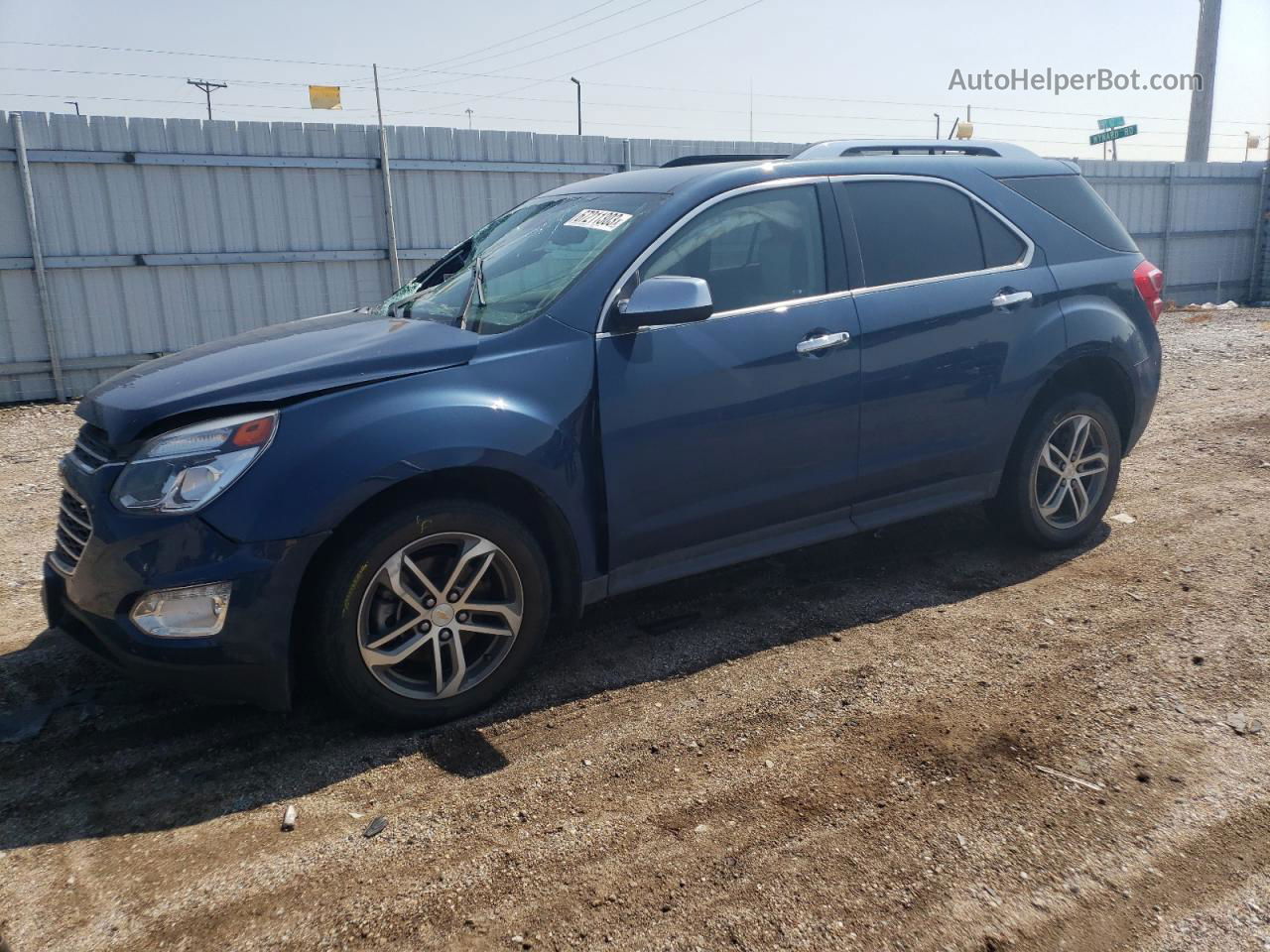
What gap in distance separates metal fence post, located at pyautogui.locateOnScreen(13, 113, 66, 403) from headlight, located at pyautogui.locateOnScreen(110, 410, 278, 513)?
25.9 ft

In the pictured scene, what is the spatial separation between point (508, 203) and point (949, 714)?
974cm

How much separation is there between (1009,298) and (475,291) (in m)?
2.45

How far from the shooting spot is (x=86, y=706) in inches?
146

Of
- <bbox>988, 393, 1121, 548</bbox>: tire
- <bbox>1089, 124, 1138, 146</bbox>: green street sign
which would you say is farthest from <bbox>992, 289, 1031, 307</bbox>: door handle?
<bbox>1089, 124, 1138, 146</bbox>: green street sign

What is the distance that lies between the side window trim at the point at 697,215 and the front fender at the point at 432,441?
21 centimetres

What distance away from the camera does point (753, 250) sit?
4.12 m

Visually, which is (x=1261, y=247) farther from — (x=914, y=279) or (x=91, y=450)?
(x=91, y=450)

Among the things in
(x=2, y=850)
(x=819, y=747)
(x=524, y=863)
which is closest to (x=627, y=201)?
(x=819, y=747)

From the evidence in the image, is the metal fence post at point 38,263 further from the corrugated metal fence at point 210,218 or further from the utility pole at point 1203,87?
the utility pole at point 1203,87

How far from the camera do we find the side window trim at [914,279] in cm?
432

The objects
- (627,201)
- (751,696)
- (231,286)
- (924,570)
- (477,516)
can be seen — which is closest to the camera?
(477,516)

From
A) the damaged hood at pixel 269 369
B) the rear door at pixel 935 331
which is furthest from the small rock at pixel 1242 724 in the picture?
the damaged hood at pixel 269 369

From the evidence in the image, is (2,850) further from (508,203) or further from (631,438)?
(508,203)

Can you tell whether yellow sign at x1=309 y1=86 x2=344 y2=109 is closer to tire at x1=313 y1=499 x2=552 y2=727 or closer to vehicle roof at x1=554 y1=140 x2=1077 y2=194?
vehicle roof at x1=554 y1=140 x2=1077 y2=194
